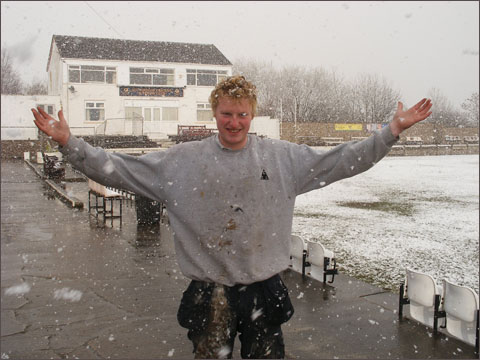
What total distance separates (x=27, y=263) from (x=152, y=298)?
2.89m

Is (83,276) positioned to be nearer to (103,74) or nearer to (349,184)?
(349,184)

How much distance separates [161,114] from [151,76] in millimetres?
3580

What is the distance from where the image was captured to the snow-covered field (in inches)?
390

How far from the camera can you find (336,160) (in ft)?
9.29

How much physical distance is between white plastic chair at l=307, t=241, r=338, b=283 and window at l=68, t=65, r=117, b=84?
124ft

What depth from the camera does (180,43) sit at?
51.4m

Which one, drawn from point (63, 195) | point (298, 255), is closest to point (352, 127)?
point (63, 195)

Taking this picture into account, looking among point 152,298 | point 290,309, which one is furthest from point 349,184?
point 290,309

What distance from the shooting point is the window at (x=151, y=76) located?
145ft

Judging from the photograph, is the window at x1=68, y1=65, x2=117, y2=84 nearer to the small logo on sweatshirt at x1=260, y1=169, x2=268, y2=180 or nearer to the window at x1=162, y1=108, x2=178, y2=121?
the window at x1=162, y1=108, x2=178, y2=121

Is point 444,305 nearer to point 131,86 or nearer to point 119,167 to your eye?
point 119,167

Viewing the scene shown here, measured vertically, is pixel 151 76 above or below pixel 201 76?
below

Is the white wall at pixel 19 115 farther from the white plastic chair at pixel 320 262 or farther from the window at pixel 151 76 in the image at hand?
the white plastic chair at pixel 320 262

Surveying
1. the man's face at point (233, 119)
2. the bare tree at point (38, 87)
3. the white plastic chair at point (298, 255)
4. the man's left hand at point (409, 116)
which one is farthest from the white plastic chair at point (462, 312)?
the bare tree at point (38, 87)
